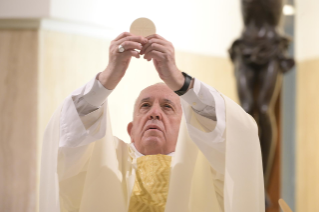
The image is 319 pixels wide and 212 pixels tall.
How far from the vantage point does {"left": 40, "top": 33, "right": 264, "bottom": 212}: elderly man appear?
2.03 metres

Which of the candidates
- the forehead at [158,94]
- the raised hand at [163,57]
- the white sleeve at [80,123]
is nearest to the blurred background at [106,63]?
the forehead at [158,94]

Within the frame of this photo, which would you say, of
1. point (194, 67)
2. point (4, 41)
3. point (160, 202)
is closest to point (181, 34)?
point (194, 67)

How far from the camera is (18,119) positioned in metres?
4.11

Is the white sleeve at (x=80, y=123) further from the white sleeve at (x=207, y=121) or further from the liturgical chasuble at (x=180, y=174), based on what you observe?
the white sleeve at (x=207, y=121)

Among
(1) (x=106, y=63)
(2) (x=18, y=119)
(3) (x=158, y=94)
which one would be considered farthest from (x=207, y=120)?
(1) (x=106, y=63)

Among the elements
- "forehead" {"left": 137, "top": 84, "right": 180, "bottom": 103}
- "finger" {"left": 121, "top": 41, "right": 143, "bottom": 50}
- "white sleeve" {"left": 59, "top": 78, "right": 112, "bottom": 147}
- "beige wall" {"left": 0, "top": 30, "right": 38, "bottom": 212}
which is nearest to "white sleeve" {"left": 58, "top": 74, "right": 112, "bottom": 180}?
"white sleeve" {"left": 59, "top": 78, "right": 112, "bottom": 147}

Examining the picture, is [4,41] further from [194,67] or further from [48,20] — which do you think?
[194,67]

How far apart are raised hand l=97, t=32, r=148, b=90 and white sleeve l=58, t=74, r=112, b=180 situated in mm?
A: 59

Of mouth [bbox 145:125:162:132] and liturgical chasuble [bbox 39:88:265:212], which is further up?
mouth [bbox 145:125:162:132]

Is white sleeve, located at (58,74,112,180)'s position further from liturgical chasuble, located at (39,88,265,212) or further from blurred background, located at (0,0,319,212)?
blurred background, located at (0,0,319,212)

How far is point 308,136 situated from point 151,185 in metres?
3.10

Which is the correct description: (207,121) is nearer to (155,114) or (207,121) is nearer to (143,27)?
(155,114)

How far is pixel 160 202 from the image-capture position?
230cm

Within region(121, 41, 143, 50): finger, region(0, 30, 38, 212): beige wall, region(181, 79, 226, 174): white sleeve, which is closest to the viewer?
→ region(121, 41, 143, 50): finger
